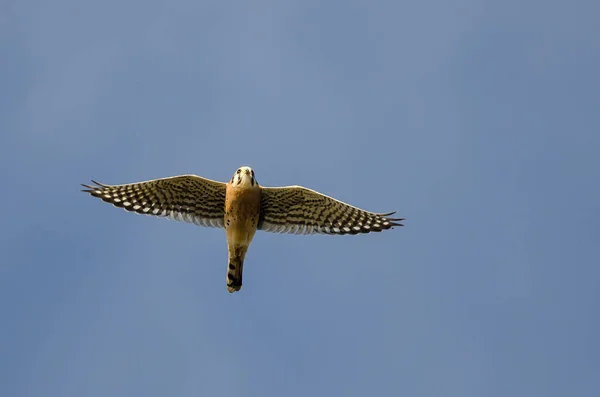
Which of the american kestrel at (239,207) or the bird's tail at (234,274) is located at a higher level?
the american kestrel at (239,207)

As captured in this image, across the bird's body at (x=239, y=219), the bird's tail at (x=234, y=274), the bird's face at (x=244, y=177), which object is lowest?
the bird's tail at (x=234, y=274)

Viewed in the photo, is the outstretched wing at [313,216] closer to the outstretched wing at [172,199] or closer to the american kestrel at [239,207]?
the american kestrel at [239,207]

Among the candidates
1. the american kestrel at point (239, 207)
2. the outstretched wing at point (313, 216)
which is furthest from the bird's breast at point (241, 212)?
the outstretched wing at point (313, 216)

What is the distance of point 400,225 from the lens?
16500 mm

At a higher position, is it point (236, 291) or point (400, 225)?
point (400, 225)

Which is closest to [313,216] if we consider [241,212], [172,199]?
[241,212]

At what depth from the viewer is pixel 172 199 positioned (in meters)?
16.2

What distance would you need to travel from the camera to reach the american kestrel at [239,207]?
1577 centimetres

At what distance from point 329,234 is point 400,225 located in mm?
1442

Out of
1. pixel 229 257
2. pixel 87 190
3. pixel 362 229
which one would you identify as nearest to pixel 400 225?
pixel 362 229

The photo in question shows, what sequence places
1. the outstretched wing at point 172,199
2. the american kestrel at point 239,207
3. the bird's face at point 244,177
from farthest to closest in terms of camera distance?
the outstretched wing at point 172,199 → the american kestrel at point 239,207 → the bird's face at point 244,177

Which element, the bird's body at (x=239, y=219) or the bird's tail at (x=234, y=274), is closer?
the bird's body at (x=239, y=219)

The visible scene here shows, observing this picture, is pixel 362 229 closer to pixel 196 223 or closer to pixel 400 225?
pixel 400 225

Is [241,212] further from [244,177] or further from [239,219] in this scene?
[244,177]
